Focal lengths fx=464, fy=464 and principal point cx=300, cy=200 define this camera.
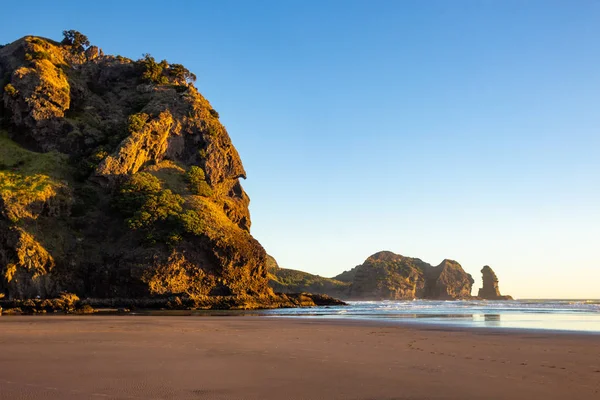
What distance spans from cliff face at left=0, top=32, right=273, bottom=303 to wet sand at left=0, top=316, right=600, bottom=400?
42.3 m

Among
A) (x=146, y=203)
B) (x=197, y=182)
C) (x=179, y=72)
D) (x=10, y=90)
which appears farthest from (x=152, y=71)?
(x=146, y=203)

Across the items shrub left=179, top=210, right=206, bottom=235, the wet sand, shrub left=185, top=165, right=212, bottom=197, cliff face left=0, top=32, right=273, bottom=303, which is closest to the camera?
the wet sand

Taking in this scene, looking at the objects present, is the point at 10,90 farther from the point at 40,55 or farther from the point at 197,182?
the point at 197,182

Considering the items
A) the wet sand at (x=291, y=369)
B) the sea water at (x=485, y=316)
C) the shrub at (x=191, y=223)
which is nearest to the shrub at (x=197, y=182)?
the shrub at (x=191, y=223)

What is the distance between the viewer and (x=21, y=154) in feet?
207

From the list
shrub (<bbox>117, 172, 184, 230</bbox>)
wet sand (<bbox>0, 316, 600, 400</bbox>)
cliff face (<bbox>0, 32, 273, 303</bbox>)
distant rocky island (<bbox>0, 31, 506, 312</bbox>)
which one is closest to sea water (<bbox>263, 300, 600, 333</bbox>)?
wet sand (<bbox>0, 316, 600, 400</bbox>)

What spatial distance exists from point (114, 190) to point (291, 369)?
5917 centimetres

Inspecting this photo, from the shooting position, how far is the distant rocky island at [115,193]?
51.7 m

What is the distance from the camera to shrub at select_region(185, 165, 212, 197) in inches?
2687

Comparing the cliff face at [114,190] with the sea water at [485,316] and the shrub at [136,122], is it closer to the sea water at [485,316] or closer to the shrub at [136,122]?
the shrub at [136,122]

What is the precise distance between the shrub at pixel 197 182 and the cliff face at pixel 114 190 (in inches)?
7.8

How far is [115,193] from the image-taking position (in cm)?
6194

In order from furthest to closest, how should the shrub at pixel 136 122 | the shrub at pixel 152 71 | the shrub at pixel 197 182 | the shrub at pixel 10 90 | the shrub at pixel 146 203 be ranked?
the shrub at pixel 152 71
the shrub at pixel 197 182
the shrub at pixel 136 122
the shrub at pixel 10 90
the shrub at pixel 146 203

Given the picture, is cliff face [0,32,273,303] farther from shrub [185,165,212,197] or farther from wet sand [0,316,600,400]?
wet sand [0,316,600,400]
